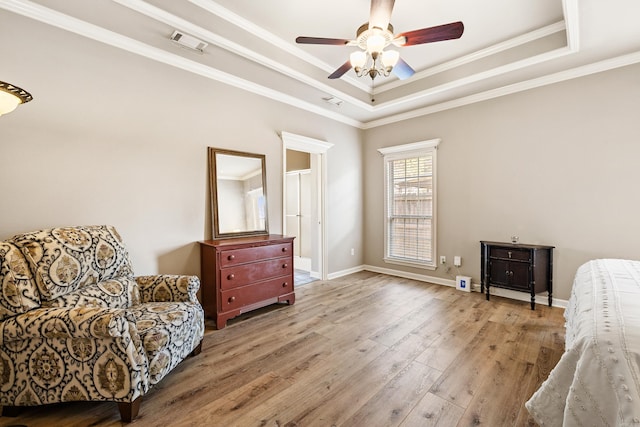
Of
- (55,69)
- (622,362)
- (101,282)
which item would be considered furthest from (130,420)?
(55,69)

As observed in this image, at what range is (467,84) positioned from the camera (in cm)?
371

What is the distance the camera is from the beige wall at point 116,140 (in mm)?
2236

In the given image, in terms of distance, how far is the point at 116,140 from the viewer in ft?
8.76

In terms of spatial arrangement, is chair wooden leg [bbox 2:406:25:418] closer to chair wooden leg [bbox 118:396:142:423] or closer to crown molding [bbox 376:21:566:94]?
chair wooden leg [bbox 118:396:142:423]

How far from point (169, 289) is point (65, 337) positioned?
2.65 feet

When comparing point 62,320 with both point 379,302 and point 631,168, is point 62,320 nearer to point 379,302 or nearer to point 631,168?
point 379,302

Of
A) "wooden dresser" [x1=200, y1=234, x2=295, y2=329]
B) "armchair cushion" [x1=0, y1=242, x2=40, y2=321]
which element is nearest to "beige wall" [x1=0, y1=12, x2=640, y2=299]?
"wooden dresser" [x1=200, y1=234, x2=295, y2=329]

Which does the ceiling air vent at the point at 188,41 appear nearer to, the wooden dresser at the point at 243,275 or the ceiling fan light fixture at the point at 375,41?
the ceiling fan light fixture at the point at 375,41

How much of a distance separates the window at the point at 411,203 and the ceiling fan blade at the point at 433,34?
246 centimetres

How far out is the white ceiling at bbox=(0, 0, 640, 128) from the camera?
94.0 inches

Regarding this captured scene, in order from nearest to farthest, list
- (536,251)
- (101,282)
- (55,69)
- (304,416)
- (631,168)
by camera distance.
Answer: (304,416) → (101,282) → (55,69) → (631,168) → (536,251)

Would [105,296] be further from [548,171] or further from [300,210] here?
[548,171]

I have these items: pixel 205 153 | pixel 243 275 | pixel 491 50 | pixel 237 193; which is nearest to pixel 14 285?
pixel 243 275

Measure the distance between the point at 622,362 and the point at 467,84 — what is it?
139 inches
